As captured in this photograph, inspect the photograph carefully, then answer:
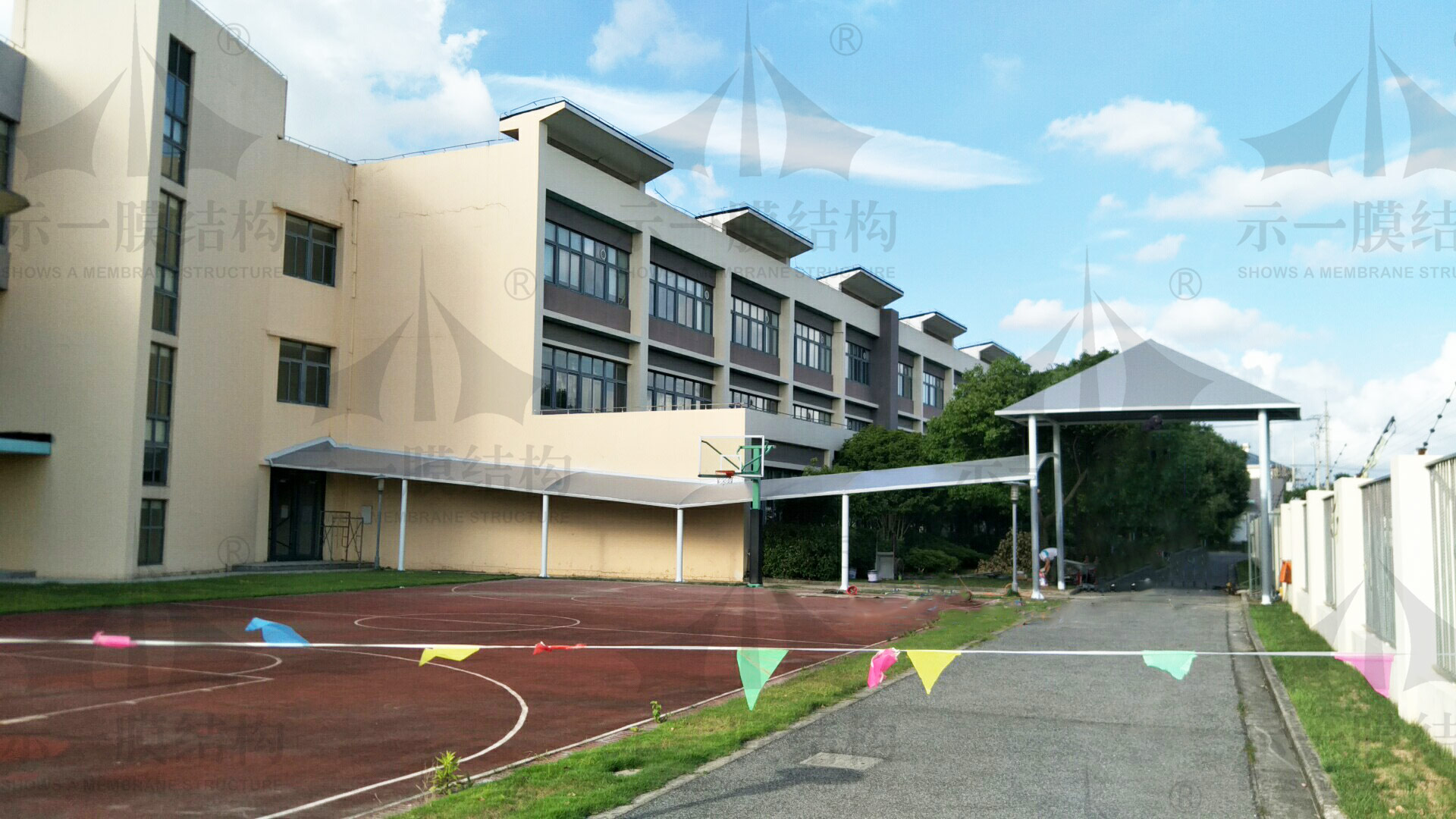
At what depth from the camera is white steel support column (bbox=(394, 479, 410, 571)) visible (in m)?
31.4

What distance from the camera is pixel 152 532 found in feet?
88.4

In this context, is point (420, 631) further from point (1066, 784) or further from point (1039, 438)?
point (1039, 438)

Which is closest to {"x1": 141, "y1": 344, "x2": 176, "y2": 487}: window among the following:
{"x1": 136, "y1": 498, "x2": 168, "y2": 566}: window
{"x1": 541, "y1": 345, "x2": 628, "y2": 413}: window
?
{"x1": 136, "y1": 498, "x2": 168, "y2": 566}: window

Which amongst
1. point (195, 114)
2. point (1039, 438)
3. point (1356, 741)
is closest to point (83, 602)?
point (195, 114)

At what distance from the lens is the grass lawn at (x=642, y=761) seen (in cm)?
628

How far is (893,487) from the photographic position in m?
26.8

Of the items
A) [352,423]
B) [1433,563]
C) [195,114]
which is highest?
[195,114]

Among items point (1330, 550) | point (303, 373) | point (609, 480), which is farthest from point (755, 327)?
point (1330, 550)

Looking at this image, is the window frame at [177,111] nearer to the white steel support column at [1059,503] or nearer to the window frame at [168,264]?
the window frame at [168,264]

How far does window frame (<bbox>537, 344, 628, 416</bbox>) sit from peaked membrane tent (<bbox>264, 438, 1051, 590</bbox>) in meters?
2.63

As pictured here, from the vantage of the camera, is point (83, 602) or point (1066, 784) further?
point (83, 602)

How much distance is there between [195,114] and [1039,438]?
27238mm

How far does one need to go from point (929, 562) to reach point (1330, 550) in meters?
23.8

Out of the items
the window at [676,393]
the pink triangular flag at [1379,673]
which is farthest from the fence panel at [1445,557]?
the window at [676,393]
